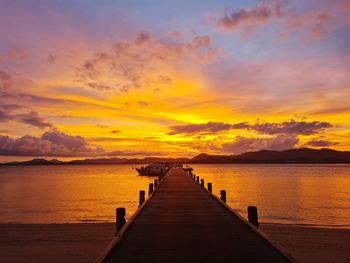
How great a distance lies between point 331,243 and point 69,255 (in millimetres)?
11248

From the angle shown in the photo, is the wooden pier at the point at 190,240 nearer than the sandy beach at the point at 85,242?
Yes

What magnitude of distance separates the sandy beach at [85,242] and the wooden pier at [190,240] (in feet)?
11.2

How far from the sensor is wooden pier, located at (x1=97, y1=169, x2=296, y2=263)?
318 inches

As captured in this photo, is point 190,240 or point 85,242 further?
point 85,242

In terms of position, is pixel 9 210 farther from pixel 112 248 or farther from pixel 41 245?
pixel 112 248

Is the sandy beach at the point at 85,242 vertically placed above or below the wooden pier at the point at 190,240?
below

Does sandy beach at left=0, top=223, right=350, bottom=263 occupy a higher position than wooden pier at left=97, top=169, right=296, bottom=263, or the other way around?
wooden pier at left=97, top=169, right=296, bottom=263

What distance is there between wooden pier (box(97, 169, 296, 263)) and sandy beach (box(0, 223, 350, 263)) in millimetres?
3426

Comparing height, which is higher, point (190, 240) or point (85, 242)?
point (190, 240)

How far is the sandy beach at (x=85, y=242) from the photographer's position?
47.1 feet

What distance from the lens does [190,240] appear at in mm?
9727

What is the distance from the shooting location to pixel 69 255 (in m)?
14.6

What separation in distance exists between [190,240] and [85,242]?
8.67 meters

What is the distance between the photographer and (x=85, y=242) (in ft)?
55.4
